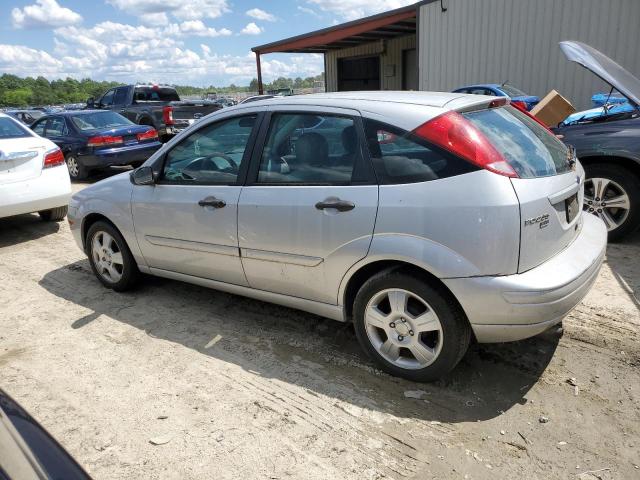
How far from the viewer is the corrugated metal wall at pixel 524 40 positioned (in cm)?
1076

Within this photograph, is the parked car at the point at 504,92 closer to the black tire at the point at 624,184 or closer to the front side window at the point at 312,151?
the black tire at the point at 624,184

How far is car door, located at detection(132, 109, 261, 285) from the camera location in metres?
3.54

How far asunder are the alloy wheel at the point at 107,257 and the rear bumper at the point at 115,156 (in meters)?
6.15

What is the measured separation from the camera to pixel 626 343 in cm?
333

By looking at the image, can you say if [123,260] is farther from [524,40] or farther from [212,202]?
[524,40]

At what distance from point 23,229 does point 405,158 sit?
640 cm

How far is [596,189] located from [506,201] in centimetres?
319

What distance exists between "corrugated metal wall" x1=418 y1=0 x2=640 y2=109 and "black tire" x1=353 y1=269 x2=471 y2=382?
10.6 metres

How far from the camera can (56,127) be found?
11070mm

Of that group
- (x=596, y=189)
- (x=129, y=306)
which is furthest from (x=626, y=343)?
(x=129, y=306)

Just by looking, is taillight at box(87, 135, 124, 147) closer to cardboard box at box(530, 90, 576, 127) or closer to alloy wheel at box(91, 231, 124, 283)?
alloy wheel at box(91, 231, 124, 283)

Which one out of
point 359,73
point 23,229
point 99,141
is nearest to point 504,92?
point 99,141

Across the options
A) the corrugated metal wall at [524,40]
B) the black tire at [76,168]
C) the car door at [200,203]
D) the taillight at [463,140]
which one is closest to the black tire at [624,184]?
the taillight at [463,140]

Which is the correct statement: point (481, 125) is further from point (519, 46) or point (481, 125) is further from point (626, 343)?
point (519, 46)
